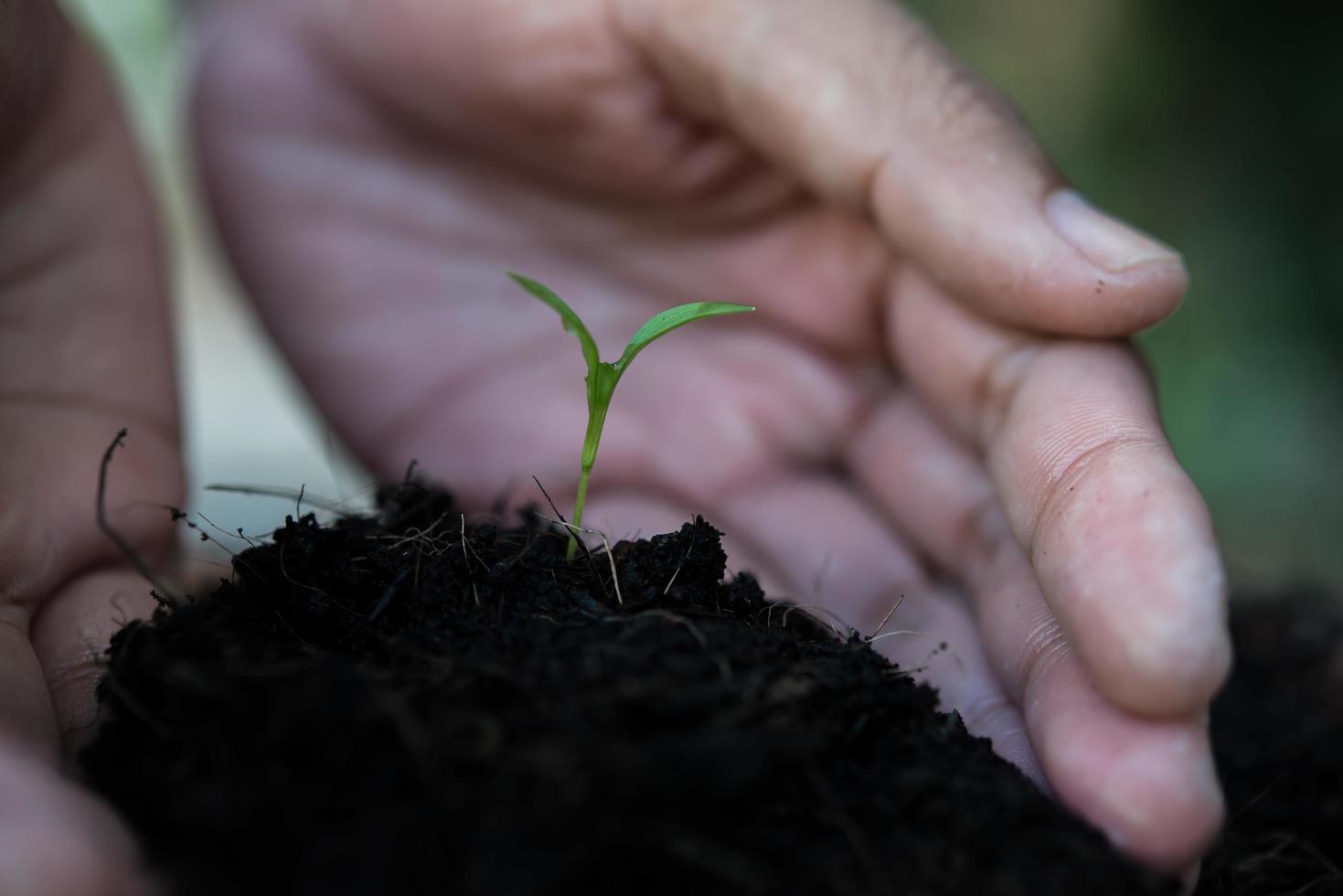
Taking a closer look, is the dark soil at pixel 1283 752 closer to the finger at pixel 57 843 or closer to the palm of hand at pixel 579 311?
the palm of hand at pixel 579 311

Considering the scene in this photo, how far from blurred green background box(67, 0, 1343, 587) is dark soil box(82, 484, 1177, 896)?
239 centimetres

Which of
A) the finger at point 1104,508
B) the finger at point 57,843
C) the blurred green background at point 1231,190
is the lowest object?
the finger at point 57,843

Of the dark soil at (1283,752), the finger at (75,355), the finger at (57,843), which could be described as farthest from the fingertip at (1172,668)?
the finger at (75,355)

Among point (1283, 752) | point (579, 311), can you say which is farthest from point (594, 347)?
point (1283, 752)

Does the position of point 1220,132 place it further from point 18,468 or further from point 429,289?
point 18,468

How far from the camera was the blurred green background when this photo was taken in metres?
3.22

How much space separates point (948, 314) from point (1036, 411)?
1.15 ft

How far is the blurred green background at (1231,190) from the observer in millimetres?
3219

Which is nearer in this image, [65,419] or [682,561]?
[682,561]

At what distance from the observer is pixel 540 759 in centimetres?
82

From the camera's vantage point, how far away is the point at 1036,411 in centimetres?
140

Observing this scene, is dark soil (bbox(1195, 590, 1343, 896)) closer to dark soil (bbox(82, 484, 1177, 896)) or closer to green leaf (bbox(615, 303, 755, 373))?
dark soil (bbox(82, 484, 1177, 896))

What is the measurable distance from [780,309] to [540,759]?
58.8 inches

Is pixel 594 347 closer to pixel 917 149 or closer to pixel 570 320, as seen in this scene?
pixel 570 320
